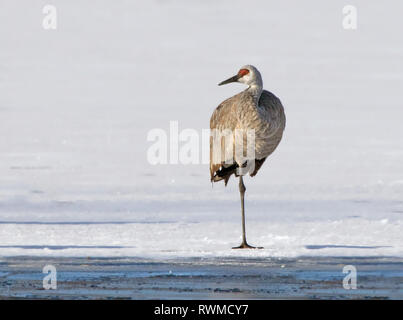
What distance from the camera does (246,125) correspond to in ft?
48.2

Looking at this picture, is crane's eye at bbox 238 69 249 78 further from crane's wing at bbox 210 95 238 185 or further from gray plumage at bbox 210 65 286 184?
crane's wing at bbox 210 95 238 185

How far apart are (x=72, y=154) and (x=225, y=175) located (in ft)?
23.8

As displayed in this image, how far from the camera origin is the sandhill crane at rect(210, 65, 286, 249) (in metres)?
14.7

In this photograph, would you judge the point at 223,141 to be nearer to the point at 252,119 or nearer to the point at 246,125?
the point at 246,125

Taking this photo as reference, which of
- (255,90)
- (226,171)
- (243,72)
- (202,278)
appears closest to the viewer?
(202,278)

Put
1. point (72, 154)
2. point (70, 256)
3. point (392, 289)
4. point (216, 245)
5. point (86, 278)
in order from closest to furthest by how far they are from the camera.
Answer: point (392, 289), point (86, 278), point (70, 256), point (216, 245), point (72, 154)

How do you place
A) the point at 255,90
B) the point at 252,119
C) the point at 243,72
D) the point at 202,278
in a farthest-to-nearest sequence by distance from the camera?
1. the point at 243,72
2. the point at 255,90
3. the point at 252,119
4. the point at 202,278

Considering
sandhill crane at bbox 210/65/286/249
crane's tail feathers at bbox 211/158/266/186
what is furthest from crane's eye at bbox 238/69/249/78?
crane's tail feathers at bbox 211/158/266/186

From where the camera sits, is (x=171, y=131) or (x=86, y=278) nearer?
(x=86, y=278)

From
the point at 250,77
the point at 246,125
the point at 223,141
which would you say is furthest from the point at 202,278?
the point at 250,77

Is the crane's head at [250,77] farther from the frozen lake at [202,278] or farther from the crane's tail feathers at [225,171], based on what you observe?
the frozen lake at [202,278]

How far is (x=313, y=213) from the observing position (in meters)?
16.4
